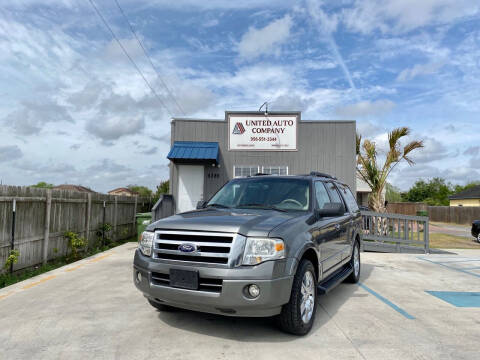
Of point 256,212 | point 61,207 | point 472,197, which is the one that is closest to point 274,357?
point 256,212

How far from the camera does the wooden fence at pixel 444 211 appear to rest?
32.8m

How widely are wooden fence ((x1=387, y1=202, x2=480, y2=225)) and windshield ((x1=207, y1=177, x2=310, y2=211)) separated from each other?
2964 centimetres

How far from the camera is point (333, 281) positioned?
4.77 m

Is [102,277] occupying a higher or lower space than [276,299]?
lower

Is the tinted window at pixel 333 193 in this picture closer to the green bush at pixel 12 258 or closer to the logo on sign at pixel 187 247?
the logo on sign at pixel 187 247

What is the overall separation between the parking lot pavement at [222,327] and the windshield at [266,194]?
56.4 inches

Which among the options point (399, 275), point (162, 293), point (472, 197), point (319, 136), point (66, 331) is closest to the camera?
point (162, 293)

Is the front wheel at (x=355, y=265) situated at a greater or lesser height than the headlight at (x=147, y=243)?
lesser

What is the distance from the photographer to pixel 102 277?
646cm

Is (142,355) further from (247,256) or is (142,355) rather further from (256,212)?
(256,212)

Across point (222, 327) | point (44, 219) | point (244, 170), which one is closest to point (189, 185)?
point (244, 170)

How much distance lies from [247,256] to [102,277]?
4.32 metres

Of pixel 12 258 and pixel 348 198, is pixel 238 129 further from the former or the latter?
pixel 12 258

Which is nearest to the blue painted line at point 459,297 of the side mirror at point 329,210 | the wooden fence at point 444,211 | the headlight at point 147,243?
the side mirror at point 329,210
